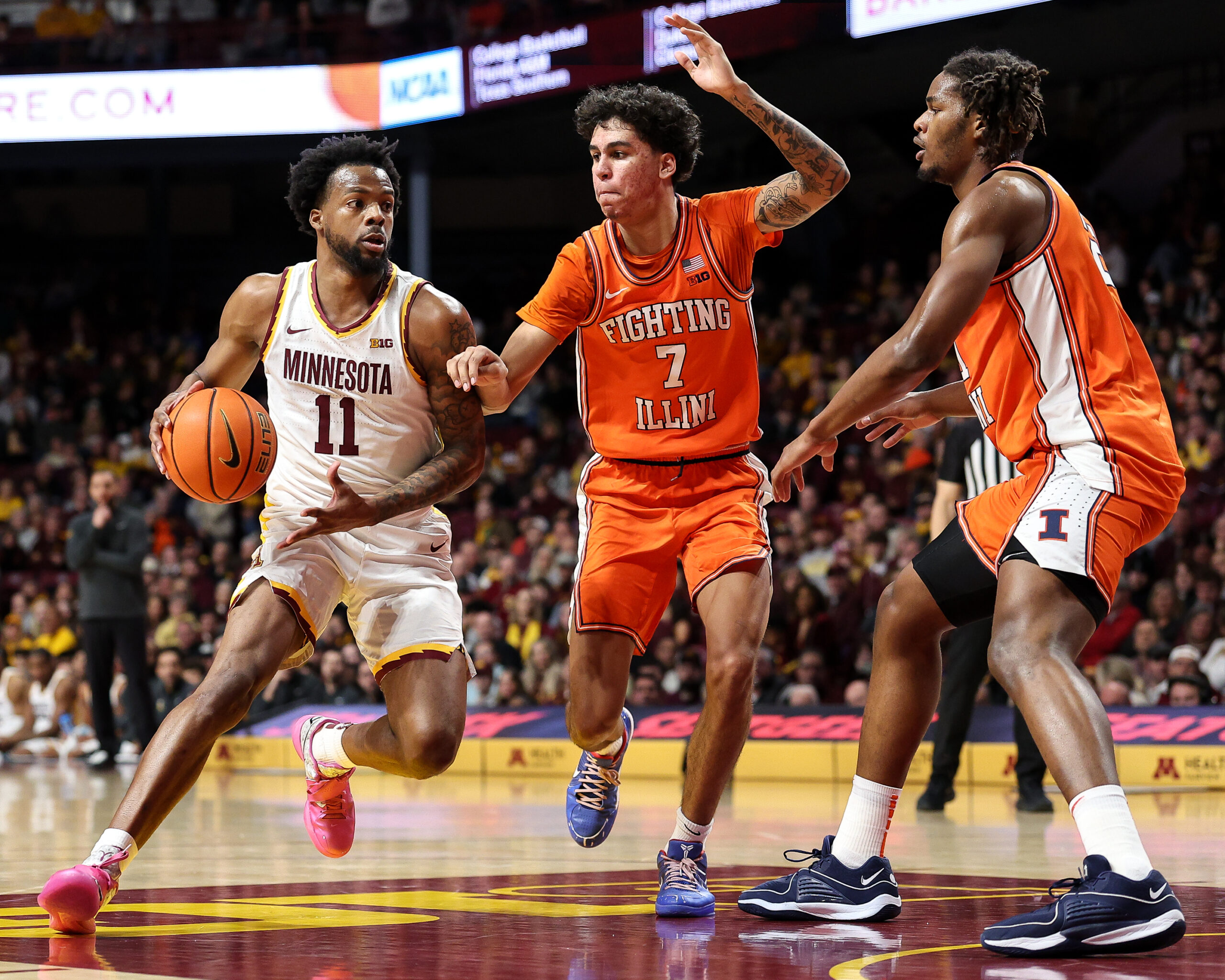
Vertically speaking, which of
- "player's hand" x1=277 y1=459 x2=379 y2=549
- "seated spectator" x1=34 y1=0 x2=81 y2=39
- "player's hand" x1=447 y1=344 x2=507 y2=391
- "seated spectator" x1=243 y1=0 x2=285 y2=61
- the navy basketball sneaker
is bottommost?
the navy basketball sneaker

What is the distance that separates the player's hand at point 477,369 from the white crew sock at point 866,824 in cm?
165

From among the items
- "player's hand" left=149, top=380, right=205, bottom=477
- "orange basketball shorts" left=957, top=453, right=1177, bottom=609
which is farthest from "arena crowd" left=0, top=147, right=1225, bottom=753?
"player's hand" left=149, top=380, right=205, bottom=477

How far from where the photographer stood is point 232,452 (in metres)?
4.98

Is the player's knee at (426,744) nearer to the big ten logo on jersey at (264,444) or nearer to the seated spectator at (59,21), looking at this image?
the big ten logo on jersey at (264,444)

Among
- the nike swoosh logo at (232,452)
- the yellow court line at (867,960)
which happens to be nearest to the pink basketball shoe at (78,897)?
the nike swoosh logo at (232,452)

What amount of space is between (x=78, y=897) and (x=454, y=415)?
193 cm

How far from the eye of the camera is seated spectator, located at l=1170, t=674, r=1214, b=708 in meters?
10.8

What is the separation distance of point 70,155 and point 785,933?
16.4 m

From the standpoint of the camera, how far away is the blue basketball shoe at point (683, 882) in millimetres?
4742

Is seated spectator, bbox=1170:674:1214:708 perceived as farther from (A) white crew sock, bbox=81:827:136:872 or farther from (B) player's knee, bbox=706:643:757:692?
(A) white crew sock, bbox=81:827:136:872

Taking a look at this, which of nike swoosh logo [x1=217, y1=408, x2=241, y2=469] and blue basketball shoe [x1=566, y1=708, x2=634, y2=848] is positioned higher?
nike swoosh logo [x1=217, y1=408, x2=241, y2=469]

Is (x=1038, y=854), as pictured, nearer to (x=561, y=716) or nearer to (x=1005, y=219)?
(x=1005, y=219)

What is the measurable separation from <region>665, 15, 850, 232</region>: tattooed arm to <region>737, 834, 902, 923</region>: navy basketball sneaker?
2.07 m

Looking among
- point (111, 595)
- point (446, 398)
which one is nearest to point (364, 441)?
point (446, 398)
